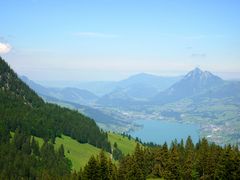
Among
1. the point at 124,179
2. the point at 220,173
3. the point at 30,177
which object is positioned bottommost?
the point at 30,177

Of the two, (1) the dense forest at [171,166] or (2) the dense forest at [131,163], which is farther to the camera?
(2) the dense forest at [131,163]

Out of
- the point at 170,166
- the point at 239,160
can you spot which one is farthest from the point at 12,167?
the point at 239,160

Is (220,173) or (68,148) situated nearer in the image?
(220,173)

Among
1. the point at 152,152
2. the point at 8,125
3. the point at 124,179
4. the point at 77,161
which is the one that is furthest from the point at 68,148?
the point at 124,179

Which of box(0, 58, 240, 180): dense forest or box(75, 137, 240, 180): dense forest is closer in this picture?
box(75, 137, 240, 180): dense forest

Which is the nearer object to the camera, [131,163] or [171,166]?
[171,166]

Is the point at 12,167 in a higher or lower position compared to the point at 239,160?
lower

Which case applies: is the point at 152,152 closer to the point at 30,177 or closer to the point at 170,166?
the point at 170,166

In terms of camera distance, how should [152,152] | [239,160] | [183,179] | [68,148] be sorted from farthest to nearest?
[68,148], [152,152], [183,179], [239,160]

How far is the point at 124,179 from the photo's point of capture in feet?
334

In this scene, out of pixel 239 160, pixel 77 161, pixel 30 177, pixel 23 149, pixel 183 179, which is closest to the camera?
pixel 239 160

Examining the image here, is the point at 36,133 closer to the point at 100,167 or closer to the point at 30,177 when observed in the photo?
the point at 30,177

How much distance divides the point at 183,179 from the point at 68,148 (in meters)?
104

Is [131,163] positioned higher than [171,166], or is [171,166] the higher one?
[171,166]
